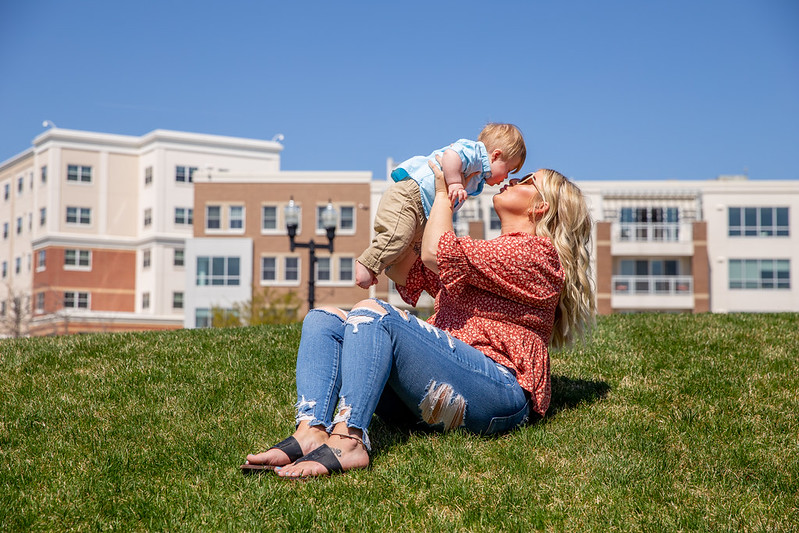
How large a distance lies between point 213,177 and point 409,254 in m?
52.4

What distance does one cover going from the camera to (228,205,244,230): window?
184 feet

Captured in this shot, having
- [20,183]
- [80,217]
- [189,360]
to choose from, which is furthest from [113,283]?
[189,360]

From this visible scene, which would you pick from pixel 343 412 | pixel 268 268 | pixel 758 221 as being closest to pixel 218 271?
pixel 268 268

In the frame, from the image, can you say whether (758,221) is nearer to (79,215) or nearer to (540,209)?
(79,215)

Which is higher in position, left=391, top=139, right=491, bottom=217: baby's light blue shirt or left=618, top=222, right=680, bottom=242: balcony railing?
left=618, top=222, right=680, bottom=242: balcony railing

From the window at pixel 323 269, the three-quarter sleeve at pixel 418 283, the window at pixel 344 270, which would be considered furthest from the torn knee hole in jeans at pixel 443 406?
the window at pixel 323 269

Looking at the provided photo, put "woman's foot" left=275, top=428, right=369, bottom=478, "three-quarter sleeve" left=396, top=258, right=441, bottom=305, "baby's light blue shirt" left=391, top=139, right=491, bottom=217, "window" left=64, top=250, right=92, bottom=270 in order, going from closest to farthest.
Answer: "woman's foot" left=275, top=428, right=369, bottom=478 < "baby's light blue shirt" left=391, top=139, right=491, bottom=217 < "three-quarter sleeve" left=396, top=258, right=441, bottom=305 < "window" left=64, top=250, right=92, bottom=270

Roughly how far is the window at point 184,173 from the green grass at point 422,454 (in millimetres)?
62494

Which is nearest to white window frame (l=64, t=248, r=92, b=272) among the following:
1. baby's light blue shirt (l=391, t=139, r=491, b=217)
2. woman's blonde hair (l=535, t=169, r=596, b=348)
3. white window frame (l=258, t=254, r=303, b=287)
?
white window frame (l=258, t=254, r=303, b=287)

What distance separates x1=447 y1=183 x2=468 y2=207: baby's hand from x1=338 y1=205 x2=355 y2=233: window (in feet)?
164

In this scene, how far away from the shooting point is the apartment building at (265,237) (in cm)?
5475

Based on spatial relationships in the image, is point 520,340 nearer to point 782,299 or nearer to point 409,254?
point 409,254

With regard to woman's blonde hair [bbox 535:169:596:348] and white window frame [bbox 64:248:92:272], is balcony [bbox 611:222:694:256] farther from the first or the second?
woman's blonde hair [bbox 535:169:596:348]

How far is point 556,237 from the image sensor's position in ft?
16.4
